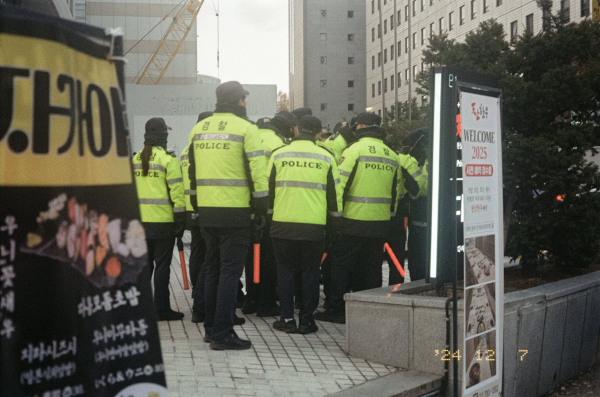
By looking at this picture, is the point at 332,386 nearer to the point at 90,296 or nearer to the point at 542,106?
the point at 90,296

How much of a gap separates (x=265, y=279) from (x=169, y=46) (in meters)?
46.8

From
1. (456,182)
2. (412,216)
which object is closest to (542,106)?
(412,216)

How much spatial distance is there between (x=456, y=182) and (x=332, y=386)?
1.62 meters

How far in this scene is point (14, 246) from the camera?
1853 mm

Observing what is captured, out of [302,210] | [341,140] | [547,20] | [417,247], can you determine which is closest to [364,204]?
[302,210]

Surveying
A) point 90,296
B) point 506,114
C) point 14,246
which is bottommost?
point 90,296

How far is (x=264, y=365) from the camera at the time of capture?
5539mm

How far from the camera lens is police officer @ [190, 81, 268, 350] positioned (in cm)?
595

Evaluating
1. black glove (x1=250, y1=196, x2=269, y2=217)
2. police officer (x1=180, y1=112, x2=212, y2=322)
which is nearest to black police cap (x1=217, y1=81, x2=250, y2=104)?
black glove (x1=250, y1=196, x2=269, y2=217)

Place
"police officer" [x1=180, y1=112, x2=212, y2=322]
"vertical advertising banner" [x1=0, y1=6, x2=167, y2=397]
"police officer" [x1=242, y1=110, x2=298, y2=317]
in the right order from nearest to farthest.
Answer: "vertical advertising banner" [x1=0, y1=6, x2=167, y2=397]
"police officer" [x1=180, y1=112, x2=212, y2=322]
"police officer" [x1=242, y1=110, x2=298, y2=317]

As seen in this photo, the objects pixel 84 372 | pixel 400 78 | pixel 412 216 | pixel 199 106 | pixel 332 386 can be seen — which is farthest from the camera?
pixel 400 78

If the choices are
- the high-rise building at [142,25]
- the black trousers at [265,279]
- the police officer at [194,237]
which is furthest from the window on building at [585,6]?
the police officer at [194,237]

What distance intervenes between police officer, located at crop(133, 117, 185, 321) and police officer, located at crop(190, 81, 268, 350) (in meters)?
1.10

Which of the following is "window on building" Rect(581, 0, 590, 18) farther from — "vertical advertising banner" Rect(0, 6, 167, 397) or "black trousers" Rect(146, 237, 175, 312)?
"vertical advertising banner" Rect(0, 6, 167, 397)
